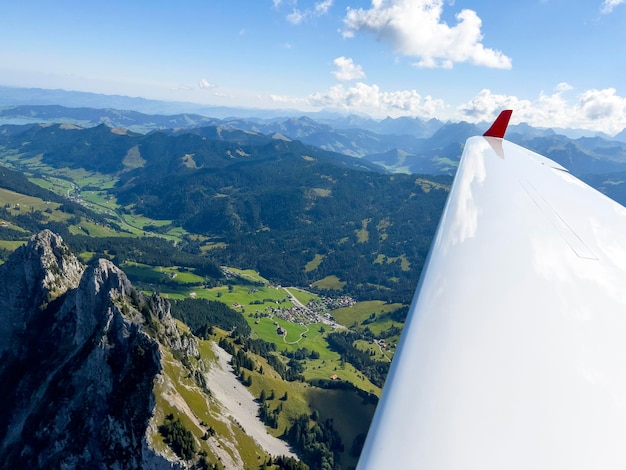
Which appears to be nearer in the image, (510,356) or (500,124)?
(510,356)

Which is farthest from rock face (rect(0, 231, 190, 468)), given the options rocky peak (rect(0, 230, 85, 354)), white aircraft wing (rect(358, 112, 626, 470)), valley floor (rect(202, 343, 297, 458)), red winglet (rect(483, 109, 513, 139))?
white aircraft wing (rect(358, 112, 626, 470))

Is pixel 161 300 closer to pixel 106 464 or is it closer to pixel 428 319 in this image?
pixel 106 464

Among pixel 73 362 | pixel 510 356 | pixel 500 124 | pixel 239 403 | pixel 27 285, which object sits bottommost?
pixel 239 403

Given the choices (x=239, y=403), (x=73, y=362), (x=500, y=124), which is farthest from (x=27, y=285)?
(x=500, y=124)

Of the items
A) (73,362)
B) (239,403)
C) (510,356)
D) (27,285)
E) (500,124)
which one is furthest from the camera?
(239,403)

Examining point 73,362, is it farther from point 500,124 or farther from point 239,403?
point 500,124

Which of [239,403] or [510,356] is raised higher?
[510,356]

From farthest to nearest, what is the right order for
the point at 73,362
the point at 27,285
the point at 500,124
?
the point at 27,285
the point at 73,362
the point at 500,124
